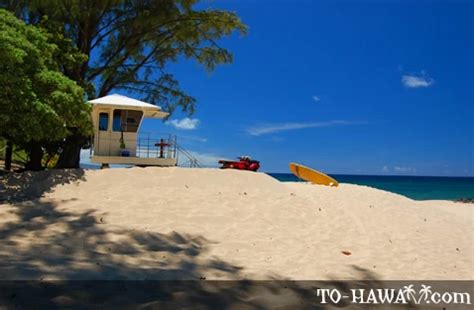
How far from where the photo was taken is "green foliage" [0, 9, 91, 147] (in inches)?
409

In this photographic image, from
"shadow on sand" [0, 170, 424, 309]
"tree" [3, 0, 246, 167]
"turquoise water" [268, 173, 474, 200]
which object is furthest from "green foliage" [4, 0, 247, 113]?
"turquoise water" [268, 173, 474, 200]

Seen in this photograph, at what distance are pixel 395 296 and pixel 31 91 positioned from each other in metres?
9.99

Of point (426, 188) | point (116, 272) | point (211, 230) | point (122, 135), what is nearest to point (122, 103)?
point (122, 135)

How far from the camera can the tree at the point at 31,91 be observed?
1041cm

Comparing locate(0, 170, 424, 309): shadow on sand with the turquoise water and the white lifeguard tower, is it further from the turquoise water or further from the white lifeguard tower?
the turquoise water

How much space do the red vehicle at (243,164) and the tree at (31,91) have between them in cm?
890

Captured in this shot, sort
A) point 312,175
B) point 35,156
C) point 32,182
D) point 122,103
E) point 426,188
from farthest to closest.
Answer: point 426,188 < point 312,175 < point 35,156 < point 122,103 < point 32,182

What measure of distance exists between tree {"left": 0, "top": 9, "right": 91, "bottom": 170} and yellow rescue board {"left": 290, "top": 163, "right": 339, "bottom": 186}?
1081 centimetres

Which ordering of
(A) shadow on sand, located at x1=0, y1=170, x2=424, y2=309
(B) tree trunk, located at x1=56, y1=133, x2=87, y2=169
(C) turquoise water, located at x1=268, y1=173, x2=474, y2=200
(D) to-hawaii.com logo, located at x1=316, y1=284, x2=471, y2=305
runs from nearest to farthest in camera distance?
(A) shadow on sand, located at x1=0, y1=170, x2=424, y2=309, (D) to-hawaii.com logo, located at x1=316, y1=284, x2=471, y2=305, (B) tree trunk, located at x1=56, y1=133, x2=87, y2=169, (C) turquoise water, located at x1=268, y1=173, x2=474, y2=200

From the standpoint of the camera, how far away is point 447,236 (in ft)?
38.5

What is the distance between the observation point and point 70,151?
17.8 m

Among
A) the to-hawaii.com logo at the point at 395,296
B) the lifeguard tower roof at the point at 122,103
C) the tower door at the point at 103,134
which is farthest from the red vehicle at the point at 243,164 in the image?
the to-hawaii.com logo at the point at 395,296

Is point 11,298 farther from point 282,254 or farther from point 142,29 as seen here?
point 142,29

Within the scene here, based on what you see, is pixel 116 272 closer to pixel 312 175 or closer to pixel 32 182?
pixel 32 182
